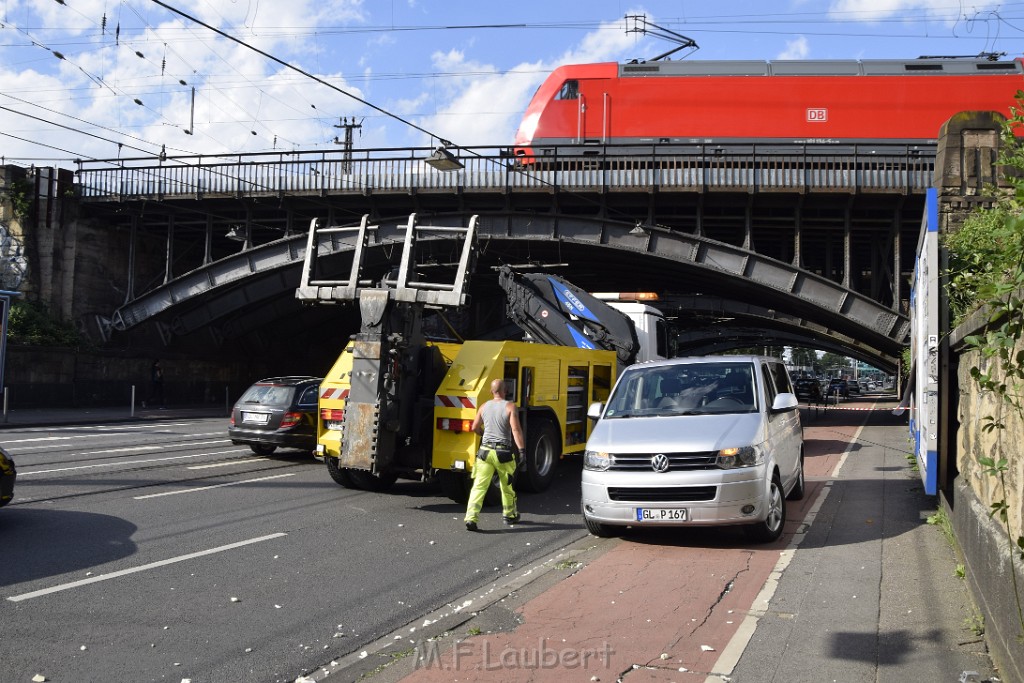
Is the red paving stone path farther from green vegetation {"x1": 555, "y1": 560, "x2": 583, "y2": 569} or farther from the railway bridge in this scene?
the railway bridge

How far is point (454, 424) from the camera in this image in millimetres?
10312

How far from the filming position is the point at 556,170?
80.6 ft

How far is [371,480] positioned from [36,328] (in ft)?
73.1

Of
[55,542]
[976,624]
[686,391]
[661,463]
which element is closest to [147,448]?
[55,542]

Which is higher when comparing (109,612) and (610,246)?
(610,246)

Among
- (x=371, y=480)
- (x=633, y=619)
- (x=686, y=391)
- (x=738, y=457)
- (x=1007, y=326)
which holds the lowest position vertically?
(x=633, y=619)

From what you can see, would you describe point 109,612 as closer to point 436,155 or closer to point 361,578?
Answer: point 361,578

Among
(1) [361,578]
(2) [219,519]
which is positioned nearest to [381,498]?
(2) [219,519]

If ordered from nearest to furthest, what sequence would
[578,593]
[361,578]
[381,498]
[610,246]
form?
[578,593], [361,578], [381,498], [610,246]

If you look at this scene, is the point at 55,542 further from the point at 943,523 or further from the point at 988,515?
the point at 943,523


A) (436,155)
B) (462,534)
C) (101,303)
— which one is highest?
(436,155)

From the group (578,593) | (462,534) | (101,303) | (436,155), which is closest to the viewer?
(578,593)

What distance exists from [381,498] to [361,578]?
4059 millimetres

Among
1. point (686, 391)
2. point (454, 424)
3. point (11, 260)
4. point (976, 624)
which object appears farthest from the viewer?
point (11, 260)
